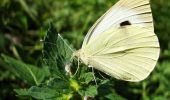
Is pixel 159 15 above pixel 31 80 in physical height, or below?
above

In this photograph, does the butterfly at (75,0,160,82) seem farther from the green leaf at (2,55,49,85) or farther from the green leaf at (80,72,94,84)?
the green leaf at (2,55,49,85)

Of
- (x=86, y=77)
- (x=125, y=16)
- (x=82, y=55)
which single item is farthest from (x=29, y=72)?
(x=125, y=16)

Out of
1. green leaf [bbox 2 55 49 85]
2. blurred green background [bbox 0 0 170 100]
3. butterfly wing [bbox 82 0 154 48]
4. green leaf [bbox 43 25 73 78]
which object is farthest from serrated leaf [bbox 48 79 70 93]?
blurred green background [bbox 0 0 170 100]

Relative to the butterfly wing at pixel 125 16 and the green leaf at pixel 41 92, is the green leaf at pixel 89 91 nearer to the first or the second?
the green leaf at pixel 41 92

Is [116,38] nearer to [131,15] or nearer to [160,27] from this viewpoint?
[131,15]

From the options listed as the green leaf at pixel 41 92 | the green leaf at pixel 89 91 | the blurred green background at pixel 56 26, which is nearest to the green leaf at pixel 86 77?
the green leaf at pixel 89 91

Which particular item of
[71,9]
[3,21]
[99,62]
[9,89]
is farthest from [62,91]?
[71,9]

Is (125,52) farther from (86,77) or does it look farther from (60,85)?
(60,85)
